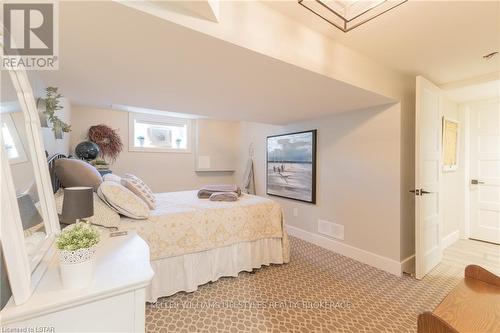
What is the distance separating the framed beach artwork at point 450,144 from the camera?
3.45 meters

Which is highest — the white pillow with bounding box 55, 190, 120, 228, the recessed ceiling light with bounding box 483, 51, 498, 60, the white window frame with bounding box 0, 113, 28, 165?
the recessed ceiling light with bounding box 483, 51, 498, 60

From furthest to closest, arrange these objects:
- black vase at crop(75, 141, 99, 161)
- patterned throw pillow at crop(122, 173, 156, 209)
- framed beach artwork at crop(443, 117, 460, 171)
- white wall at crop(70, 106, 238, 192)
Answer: white wall at crop(70, 106, 238, 192) < framed beach artwork at crop(443, 117, 460, 171) < black vase at crop(75, 141, 99, 161) < patterned throw pillow at crop(122, 173, 156, 209)

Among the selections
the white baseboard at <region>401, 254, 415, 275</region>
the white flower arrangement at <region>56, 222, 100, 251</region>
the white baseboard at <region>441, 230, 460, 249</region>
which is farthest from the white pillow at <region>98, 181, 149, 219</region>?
the white baseboard at <region>441, 230, 460, 249</region>

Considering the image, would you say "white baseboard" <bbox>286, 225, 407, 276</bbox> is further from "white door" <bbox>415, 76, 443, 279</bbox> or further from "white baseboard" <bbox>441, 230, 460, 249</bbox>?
"white baseboard" <bbox>441, 230, 460, 249</bbox>

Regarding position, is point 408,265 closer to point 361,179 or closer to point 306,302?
point 361,179

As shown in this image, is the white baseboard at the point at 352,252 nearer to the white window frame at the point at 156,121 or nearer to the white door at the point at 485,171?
the white door at the point at 485,171

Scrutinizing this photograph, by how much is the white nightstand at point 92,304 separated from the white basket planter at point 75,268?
0.08 ft

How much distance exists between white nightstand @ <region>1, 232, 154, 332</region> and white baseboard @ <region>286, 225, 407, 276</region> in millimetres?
2791

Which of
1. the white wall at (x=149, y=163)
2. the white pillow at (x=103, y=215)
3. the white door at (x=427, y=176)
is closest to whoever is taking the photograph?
the white pillow at (x=103, y=215)

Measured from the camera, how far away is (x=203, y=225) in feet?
7.68

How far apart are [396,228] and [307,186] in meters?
1.34

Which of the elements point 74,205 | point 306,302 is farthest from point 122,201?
point 306,302

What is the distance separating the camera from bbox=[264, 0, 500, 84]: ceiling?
4.97ft

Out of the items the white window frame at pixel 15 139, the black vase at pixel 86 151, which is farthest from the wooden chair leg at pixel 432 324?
the black vase at pixel 86 151
